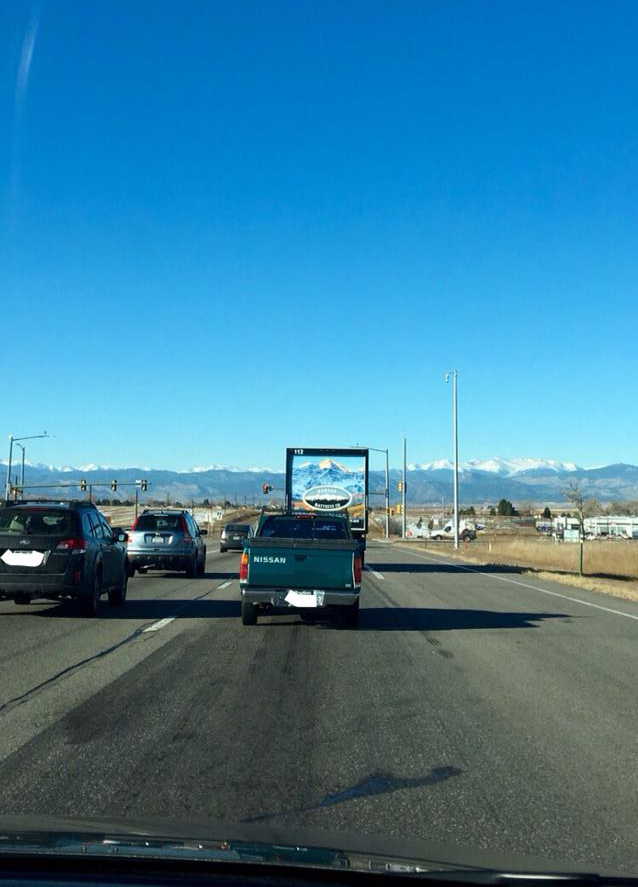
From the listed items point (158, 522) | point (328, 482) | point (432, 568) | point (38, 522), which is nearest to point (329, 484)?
point (328, 482)

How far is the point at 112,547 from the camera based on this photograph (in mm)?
18000

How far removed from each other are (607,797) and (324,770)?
1.89 meters

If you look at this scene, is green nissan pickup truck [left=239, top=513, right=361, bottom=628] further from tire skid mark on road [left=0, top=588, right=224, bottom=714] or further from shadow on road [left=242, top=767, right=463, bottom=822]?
shadow on road [left=242, top=767, right=463, bottom=822]

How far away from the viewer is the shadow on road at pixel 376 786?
228 inches

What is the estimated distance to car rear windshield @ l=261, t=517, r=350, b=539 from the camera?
1748 centimetres

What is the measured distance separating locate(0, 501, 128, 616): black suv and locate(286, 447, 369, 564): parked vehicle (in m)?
16.2

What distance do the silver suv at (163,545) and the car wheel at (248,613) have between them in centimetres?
1212

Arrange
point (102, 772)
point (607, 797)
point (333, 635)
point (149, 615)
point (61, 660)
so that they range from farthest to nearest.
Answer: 1. point (149, 615)
2. point (333, 635)
3. point (61, 660)
4. point (102, 772)
5. point (607, 797)

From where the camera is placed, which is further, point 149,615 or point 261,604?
point 149,615

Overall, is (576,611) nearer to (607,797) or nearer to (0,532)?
(0,532)

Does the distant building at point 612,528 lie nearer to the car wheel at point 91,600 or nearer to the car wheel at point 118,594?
the car wheel at point 118,594

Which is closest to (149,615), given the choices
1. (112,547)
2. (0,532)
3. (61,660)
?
(112,547)

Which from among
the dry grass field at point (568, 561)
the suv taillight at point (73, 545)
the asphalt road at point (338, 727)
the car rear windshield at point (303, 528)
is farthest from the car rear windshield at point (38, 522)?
the dry grass field at point (568, 561)

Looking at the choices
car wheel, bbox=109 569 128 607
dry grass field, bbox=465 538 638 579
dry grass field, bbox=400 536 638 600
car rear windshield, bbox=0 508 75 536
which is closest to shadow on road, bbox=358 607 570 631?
car wheel, bbox=109 569 128 607
